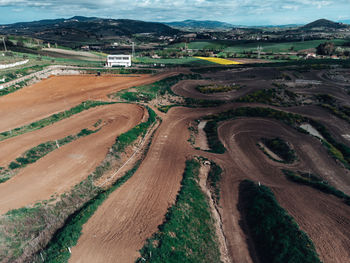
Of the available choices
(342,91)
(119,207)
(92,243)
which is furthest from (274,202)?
(342,91)

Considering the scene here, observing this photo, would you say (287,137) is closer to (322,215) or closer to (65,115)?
(322,215)

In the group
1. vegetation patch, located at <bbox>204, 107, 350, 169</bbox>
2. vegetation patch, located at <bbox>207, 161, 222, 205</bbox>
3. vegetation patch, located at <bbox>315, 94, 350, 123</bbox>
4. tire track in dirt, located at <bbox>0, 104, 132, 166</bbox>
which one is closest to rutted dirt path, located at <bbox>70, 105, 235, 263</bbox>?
vegetation patch, located at <bbox>207, 161, 222, 205</bbox>

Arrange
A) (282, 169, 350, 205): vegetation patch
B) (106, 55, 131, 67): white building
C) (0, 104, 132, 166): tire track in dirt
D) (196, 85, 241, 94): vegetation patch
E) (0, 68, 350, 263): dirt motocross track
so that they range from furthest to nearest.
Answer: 1. (106, 55, 131, 67): white building
2. (196, 85, 241, 94): vegetation patch
3. (0, 104, 132, 166): tire track in dirt
4. (282, 169, 350, 205): vegetation patch
5. (0, 68, 350, 263): dirt motocross track

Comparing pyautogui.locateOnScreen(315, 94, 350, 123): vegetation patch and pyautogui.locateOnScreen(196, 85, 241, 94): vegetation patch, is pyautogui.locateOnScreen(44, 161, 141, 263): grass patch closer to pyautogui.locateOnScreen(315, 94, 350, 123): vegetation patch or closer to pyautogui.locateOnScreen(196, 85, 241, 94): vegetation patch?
pyautogui.locateOnScreen(196, 85, 241, 94): vegetation patch

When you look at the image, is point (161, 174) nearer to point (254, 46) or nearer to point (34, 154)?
point (34, 154)

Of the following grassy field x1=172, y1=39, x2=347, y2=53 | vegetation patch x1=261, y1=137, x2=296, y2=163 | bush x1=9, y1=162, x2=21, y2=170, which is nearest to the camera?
bush x1=9, y1=162, x2=21, y2=170
